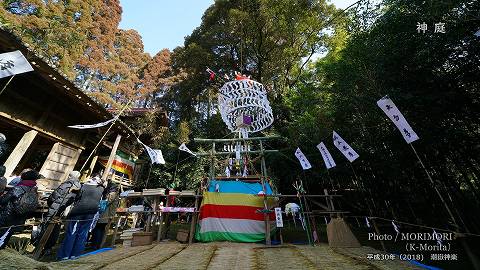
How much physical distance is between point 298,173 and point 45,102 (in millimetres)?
12567

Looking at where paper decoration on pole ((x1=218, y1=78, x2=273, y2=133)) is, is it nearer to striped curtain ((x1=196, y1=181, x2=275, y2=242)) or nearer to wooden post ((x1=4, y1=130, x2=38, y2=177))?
striped curtain ((x1=196, y1=181, x2=275, y2=242))

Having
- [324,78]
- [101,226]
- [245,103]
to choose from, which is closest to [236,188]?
[245,103]

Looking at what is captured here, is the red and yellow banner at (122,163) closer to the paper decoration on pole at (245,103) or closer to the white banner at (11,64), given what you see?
the paper decoration on pole at (245,103)

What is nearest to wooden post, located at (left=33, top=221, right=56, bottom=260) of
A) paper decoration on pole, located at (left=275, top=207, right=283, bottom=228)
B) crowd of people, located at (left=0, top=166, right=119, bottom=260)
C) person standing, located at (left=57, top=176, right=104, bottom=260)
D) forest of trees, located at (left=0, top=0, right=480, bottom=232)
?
crowd of people, located at (left=0, top=166, right=119, bottom=260)

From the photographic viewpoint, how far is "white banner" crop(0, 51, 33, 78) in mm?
4348

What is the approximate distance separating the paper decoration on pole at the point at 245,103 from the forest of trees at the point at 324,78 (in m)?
3.01

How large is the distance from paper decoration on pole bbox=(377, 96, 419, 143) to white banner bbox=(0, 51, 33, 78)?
7.59m

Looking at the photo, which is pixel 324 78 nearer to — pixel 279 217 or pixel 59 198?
pixel 279 217

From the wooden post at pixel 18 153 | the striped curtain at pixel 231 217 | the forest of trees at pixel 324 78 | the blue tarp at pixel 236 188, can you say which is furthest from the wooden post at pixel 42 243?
the forest of trees at pixel 324 78

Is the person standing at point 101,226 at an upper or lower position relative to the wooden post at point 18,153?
lower

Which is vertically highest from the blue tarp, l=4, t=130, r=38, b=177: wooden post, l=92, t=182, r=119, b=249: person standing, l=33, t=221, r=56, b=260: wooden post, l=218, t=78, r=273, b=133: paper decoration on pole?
l=218, t=78, r=273, b=133: paper decoration on pole

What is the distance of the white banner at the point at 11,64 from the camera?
4.35 metres

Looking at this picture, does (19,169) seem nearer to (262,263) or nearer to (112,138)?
(112,138)

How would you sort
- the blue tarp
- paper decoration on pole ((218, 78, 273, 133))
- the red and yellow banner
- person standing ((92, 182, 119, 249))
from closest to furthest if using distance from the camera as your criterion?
person standing ((92, 182, 119, 249)), the blue tarp, paper decoration on pole ((218, 78, 273, 133)), the red and yellow banner
